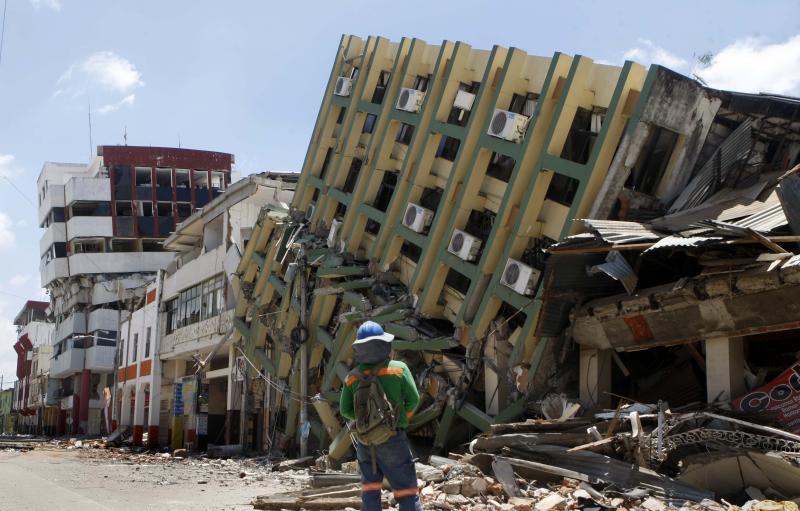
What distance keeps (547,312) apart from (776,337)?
3059mm

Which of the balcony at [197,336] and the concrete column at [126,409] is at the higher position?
the balcony at [197,336]

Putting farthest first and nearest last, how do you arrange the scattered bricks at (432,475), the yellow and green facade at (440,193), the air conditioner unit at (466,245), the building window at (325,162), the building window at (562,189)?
the building window at (325,162) → the air conditioner unit at (466,245) → the building window at (562,189) → the yellow and green facade at (440,193) → the scattered bricks at (432,475)

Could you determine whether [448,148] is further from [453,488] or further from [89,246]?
[89,246]

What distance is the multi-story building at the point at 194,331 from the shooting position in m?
27.8

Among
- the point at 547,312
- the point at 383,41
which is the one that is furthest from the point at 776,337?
the point at 383,41

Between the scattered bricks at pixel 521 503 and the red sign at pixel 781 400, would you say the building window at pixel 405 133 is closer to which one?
the red sign at pixel 781 400

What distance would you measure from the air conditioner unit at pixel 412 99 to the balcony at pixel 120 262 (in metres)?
41.8

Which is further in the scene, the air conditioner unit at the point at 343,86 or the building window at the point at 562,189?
the air conditioner unit at the point at 343,86

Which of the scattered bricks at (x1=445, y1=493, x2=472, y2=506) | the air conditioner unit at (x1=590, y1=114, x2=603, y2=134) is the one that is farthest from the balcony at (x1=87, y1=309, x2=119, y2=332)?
the scattered bricks at (x1=445, y1=493, x2=472, y2=506)

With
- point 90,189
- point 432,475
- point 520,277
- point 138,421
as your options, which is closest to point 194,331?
Result: point 138,421

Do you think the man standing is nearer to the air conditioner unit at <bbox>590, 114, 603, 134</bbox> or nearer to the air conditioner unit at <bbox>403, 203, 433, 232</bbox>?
the air conditioner unit at <bbox>590, 114, 603, 134</bbox>

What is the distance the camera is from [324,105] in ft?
70.4

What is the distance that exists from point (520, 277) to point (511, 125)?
103 inches

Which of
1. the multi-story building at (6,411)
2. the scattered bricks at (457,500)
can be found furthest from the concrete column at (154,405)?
the multi-story building at (6,411)
